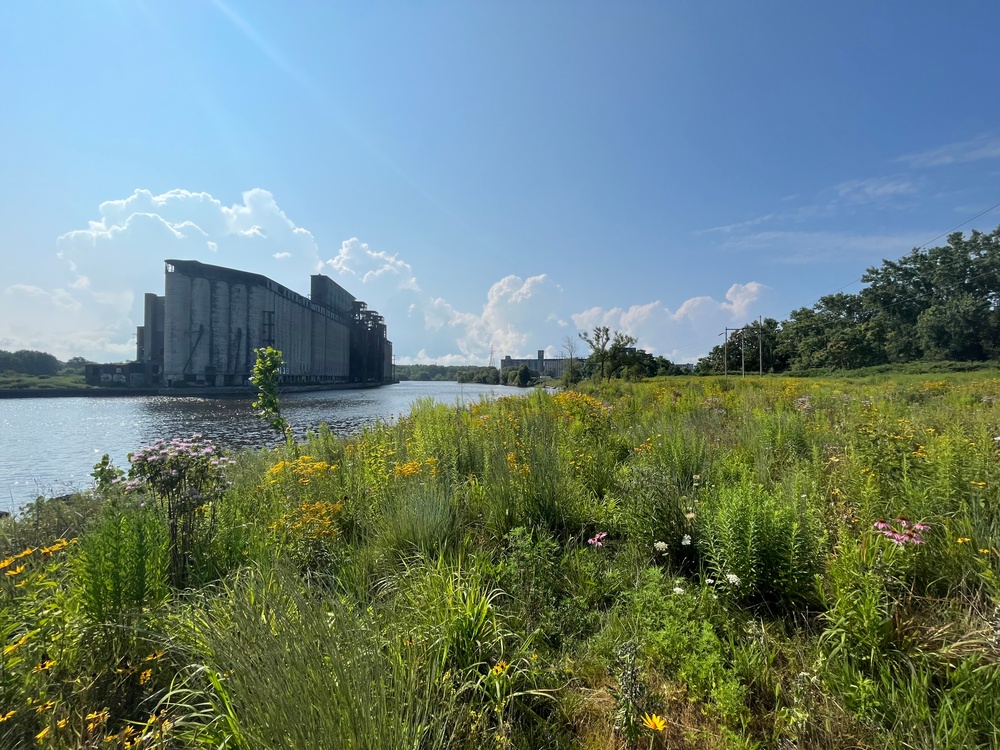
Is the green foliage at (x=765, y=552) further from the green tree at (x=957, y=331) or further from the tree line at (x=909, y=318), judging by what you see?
the green tree at (x=957, y=331)

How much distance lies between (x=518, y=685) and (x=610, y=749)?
450 mm

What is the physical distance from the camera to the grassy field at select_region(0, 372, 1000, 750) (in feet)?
4.90

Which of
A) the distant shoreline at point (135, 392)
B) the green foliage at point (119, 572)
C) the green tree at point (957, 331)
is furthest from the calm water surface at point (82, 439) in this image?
the green tree at point (957, 331)

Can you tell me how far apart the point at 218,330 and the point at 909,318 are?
9031 centimetres

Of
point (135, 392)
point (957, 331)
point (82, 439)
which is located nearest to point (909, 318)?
point (957, 331)

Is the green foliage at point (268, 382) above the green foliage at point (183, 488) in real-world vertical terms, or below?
above

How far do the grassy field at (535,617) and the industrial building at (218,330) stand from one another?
2532 inches

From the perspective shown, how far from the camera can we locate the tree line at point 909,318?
42438 millimetres

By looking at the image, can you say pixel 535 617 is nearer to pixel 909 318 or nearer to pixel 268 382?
pixel 268 382

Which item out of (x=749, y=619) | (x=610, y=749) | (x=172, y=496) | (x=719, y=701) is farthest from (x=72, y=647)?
(x=749, y=619)

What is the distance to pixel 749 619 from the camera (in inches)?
85.4

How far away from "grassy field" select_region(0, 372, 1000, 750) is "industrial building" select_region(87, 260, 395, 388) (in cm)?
6430

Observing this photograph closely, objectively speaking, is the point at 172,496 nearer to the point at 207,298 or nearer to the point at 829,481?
the point at 829,481

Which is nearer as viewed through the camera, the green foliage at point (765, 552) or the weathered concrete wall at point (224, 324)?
the green foliage at point (765, 552)
